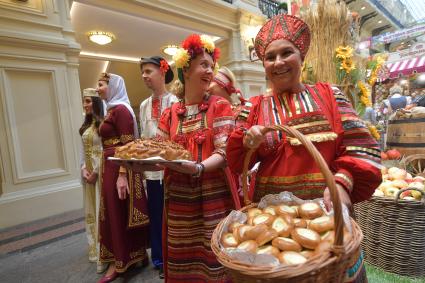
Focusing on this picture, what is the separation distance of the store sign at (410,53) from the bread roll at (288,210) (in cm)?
1458

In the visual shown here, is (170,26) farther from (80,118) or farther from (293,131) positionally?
(293,131)

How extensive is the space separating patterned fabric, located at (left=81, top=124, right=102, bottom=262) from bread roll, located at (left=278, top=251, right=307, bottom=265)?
2.21 metres

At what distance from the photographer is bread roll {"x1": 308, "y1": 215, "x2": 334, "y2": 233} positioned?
31.2 inches

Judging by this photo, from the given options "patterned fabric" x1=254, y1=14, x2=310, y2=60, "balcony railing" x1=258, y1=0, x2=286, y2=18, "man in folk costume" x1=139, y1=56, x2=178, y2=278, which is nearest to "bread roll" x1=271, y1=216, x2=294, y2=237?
"patterned fabric" x1=254, y1=14, x2=310, y2=60

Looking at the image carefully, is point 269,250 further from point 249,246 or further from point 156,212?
point 156,212

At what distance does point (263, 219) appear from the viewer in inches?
34.8

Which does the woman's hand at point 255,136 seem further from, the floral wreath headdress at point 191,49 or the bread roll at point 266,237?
the floral wreath headdress at point 191,49

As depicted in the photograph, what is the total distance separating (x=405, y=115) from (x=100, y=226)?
145 inches

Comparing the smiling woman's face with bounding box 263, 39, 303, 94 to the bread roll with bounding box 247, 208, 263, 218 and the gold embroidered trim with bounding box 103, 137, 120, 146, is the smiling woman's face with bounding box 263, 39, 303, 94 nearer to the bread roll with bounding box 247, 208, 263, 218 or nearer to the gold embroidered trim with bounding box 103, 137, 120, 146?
the bread roll with bounding box 247, 208, 263, 218

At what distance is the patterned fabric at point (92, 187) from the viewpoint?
2490 mm

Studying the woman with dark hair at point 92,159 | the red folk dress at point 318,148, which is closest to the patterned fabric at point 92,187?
the woman with dark hair at point 92,159

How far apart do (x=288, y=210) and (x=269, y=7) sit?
977 cm

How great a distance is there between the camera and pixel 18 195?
378 cm

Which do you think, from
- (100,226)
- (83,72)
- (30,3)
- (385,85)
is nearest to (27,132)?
(30,3)
